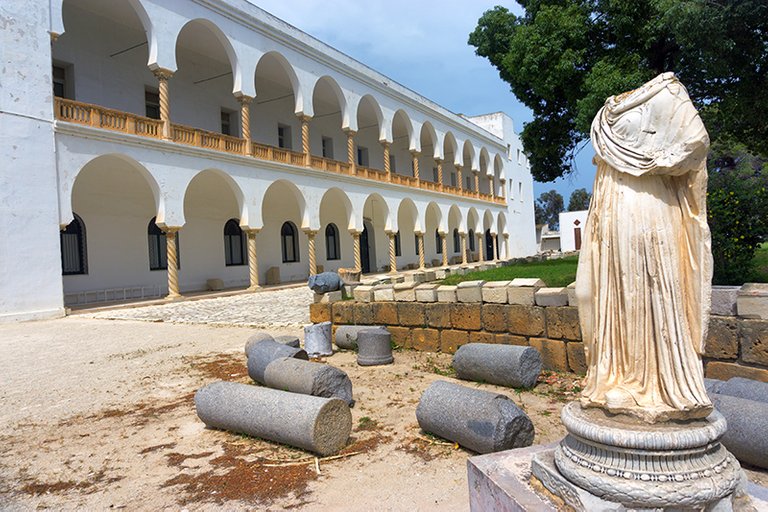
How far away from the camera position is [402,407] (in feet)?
16.4

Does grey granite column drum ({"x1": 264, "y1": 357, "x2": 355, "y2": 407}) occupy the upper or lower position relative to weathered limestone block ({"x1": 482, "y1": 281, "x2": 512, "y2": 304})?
lower

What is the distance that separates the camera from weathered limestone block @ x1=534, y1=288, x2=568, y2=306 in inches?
246

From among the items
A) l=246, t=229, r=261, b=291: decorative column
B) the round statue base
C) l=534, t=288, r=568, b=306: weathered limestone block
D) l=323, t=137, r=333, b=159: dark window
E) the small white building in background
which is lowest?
the round statue base

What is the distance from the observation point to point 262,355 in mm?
5797

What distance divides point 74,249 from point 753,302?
18.2 m

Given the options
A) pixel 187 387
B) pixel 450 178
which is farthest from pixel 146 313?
pixel 450 178

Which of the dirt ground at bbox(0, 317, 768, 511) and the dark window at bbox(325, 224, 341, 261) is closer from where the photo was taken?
the dirt ground at bbox(0, 317, 768, 511)

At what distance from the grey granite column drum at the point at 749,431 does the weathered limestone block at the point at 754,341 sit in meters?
1.47

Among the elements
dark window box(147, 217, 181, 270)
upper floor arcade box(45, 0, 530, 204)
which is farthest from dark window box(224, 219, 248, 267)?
upper floor arcade box(45, 0, 530, 204)

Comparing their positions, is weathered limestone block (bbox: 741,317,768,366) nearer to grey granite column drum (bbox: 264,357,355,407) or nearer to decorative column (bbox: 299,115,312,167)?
grey granite column drum (bbox: 264,357,355,407)

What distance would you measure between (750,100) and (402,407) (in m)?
9.60

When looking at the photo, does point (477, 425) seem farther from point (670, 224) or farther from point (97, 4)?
point (97, 4)

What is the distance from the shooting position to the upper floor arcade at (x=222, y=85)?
15.9 m

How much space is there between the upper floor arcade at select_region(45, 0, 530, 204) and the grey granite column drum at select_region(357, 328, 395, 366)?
38.6ft
